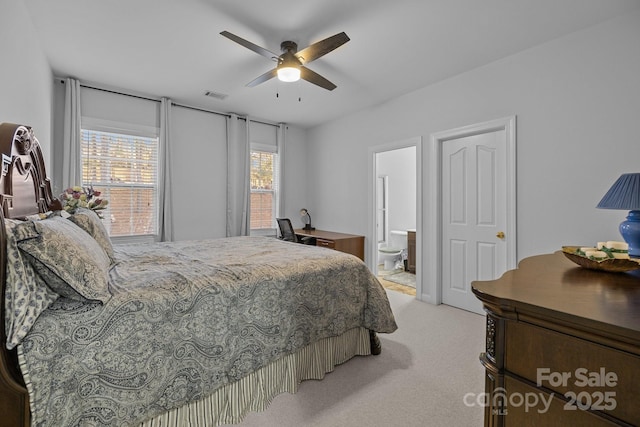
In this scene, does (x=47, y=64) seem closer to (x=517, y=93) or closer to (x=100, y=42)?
(x=100, y=42)

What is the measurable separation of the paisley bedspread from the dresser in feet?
3.99

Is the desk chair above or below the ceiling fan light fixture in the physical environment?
below

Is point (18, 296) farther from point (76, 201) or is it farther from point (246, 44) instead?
point (246, 44)

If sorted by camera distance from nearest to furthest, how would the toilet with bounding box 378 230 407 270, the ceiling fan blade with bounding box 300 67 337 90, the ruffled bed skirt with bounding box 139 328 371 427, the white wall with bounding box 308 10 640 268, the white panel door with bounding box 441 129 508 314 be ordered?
1. the ruffled bed skirt with bounding box 139 328 371 427
2. the white wall with bounding box 308 10 640 268
3. the ceiling fan blade with bounding box 300 67 337 90
4. the white panel door with bounding box 441 129 508 314
5. the toilet with bounding box 378 230 407 270

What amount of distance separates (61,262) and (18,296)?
163 mm

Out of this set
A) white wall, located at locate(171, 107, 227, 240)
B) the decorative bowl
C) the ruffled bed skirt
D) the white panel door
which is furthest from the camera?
white wall, located at locate(171, 107, 227, 240)

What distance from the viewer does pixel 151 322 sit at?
4.52ft

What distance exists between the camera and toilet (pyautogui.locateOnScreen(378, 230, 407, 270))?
569 centimetres

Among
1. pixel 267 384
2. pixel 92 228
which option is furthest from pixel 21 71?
pixel 267 384

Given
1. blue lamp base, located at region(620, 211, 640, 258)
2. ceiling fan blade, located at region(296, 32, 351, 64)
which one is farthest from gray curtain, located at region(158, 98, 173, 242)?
blue lamp base, located at region(620, 211, 640, 258)

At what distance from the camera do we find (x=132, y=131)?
3941 millimetres

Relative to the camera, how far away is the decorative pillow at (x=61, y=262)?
1.12 meters

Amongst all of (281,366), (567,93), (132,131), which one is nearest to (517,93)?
(567,93)

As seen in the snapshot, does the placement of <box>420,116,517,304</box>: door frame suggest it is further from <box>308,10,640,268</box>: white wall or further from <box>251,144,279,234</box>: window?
<box>251,144,279,234</box>: window
